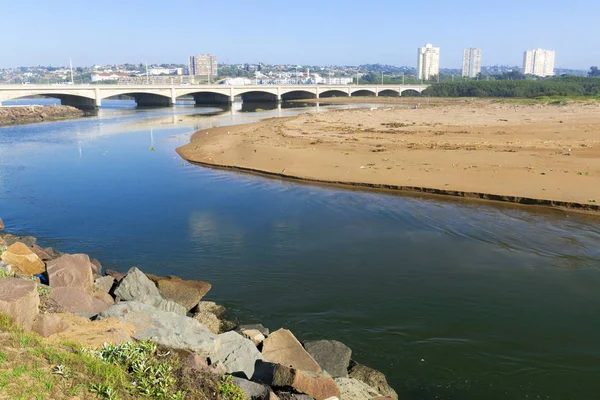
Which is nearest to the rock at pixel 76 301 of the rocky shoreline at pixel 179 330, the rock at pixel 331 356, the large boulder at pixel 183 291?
the rocky shoreline at pixel 179 330

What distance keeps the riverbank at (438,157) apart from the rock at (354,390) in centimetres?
1623

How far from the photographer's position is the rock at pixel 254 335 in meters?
9.79

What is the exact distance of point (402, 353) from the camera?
10.4 meters

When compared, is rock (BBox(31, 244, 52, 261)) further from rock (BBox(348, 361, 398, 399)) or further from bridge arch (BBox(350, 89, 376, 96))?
bridge arch (BBox(350, 89, 376, 96))

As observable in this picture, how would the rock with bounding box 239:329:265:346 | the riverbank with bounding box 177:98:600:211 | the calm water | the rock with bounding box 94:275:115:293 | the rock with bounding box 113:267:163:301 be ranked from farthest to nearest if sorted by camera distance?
the riverbank with bounding box 177:98:600:211, the rock with bounding box 94:275:115:293, the rock with bounding box 113:267:163:301, the calm water, the rock with bounding box 239:329:265:346

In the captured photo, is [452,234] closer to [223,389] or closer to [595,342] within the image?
[595,342]

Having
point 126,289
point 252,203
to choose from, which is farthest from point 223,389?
point 252,203

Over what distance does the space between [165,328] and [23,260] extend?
19.1 ft

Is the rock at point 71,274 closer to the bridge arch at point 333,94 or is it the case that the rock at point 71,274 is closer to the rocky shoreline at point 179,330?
the rocky shoreline at point 179,330

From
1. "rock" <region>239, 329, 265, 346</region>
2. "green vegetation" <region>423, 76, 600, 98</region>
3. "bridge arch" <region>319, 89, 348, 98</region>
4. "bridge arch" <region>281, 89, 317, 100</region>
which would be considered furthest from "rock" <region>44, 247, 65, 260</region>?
"bridge arch" <region>319, 89, 348, 98</region>

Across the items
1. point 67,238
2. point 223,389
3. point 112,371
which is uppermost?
point 112,371

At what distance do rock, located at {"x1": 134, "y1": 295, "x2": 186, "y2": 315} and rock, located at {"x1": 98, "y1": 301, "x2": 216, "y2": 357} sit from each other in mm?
1184

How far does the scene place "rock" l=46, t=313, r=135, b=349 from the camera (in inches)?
298

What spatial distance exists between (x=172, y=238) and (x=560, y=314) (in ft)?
41.0
